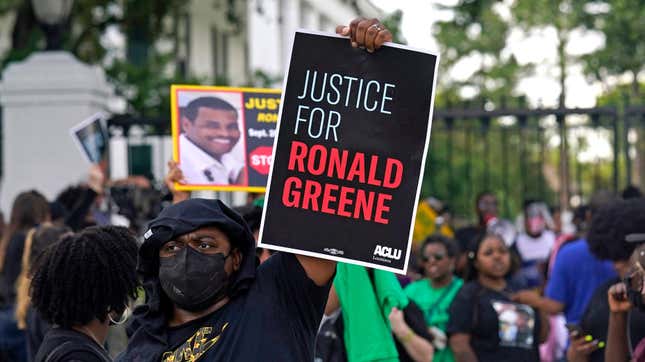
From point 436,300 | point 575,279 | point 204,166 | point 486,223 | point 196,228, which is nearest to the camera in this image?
point 196,228

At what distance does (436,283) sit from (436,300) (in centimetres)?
20

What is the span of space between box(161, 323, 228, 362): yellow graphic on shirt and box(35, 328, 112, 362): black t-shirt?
422 mm

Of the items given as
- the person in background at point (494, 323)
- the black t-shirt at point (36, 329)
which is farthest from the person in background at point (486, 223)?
the black t-shirt at point (36, 329)

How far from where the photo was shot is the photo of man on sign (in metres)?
6.88

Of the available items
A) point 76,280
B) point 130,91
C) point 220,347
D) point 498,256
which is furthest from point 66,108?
point 220,347

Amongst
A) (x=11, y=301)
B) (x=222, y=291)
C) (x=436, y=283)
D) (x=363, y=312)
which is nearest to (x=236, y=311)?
(x=222, y=291)

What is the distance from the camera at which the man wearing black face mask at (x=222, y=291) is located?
385 centimetres

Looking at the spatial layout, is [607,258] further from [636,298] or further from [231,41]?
[231,41]

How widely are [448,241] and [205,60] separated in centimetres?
1985

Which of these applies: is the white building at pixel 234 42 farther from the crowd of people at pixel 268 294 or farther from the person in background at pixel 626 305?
the person in background at pixel 626 305

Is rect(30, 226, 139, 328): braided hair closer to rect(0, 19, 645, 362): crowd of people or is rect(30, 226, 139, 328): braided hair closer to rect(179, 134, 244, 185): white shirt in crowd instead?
rect(0, 19, 645, 362): crowd of people

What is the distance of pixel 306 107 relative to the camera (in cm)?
414

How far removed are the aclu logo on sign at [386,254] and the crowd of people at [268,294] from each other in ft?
0.52

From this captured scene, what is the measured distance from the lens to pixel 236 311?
390 centimetres
